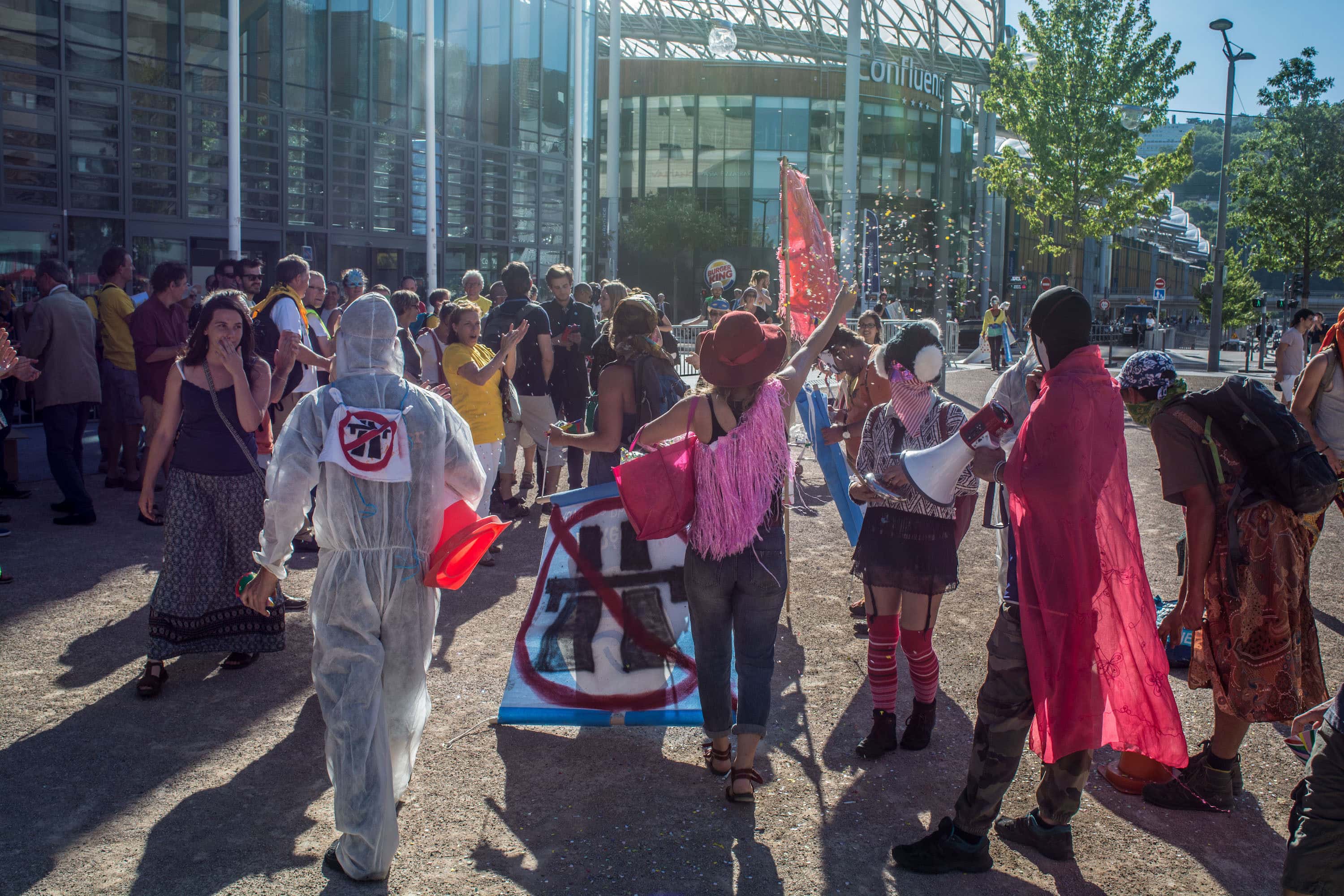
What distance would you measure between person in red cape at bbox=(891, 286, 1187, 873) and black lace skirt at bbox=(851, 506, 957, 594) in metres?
0.69

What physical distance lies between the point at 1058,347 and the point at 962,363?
1091 inches

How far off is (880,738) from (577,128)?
907 inches

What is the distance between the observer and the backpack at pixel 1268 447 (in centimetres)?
352

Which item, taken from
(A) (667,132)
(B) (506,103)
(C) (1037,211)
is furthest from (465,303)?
(A) (667,132)

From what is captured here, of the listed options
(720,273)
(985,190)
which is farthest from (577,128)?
(985,190)

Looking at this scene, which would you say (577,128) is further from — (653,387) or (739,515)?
(739,515)

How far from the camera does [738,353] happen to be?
374 centimetres

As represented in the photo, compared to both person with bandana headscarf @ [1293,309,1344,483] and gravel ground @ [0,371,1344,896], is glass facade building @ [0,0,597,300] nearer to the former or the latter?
gravel ground @ [0,371,1344,896]

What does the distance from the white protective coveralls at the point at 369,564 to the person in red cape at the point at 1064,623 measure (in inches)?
65.1

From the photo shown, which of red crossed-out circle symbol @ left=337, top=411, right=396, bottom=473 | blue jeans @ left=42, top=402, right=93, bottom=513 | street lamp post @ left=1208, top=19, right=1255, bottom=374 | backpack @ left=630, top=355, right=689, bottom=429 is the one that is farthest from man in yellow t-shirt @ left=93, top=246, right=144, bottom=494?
street lamp post @ left=1208, top=19, right=1255, bottom=374

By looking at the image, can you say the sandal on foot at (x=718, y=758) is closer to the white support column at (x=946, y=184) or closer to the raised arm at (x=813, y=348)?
the raised arm at (x=813, y=348)

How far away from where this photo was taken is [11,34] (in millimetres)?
15617

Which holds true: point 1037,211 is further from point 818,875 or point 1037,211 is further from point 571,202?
point 818,875

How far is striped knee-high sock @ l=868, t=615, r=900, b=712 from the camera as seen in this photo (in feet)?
14.0
